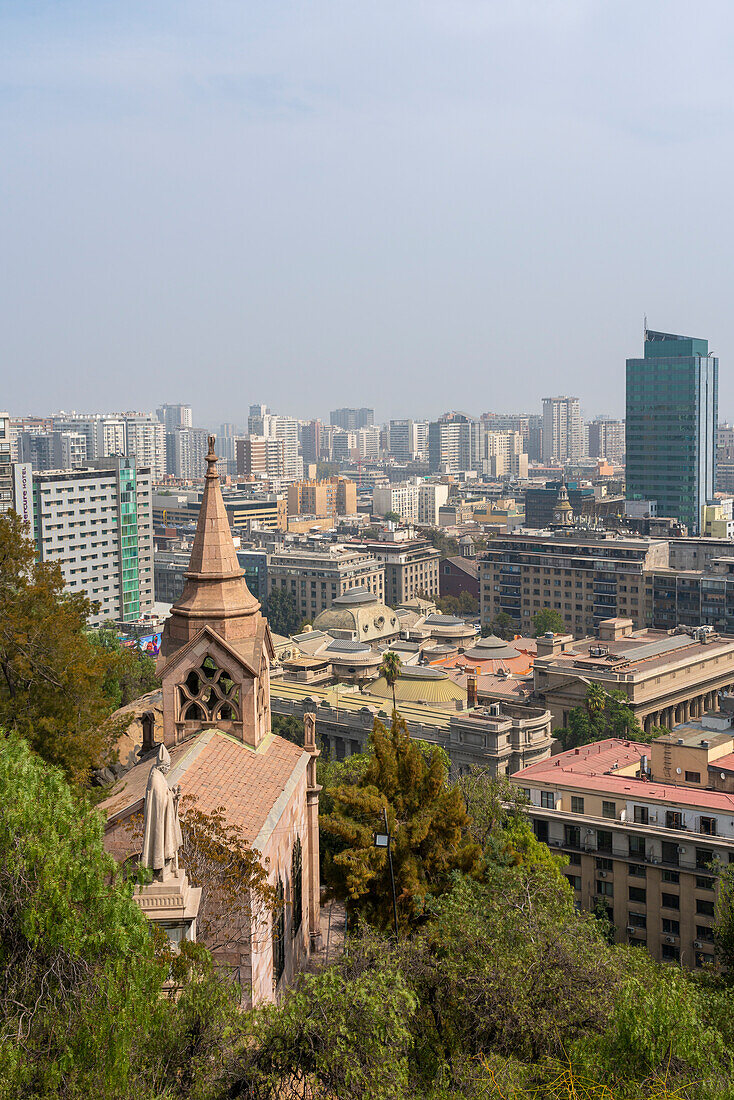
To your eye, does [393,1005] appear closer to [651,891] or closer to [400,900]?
[400,900]

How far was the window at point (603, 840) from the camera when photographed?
51688mm

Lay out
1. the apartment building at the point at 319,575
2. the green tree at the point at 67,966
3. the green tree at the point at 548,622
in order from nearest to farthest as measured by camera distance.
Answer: the green tree at the point at 67,966 → the green tree at the point at 548,622 → the apartment building at the point at 319,575

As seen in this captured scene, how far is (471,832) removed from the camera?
39.0m

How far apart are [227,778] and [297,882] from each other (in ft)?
15.3

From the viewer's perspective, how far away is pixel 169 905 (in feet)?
59.2

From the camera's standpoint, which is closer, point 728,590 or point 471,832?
point 471,832

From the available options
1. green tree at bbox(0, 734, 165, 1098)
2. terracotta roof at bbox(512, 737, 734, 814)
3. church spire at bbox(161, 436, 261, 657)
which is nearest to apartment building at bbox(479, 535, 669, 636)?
terracotta roof at bbox(512, 737, 734, 814)

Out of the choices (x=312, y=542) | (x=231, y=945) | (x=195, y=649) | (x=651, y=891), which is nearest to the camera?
(x=231, y=945)

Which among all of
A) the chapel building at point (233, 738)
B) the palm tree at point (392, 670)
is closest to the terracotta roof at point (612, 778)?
the chapel building at point (233, 738)

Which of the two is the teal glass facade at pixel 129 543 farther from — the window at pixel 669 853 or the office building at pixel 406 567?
the window at pixel 669 853

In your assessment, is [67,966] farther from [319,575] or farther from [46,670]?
[319,575]

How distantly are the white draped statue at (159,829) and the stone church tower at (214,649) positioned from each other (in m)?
10.4

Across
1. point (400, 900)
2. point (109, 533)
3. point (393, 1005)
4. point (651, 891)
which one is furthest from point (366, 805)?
point (109, 533)

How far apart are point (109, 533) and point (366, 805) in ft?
396
